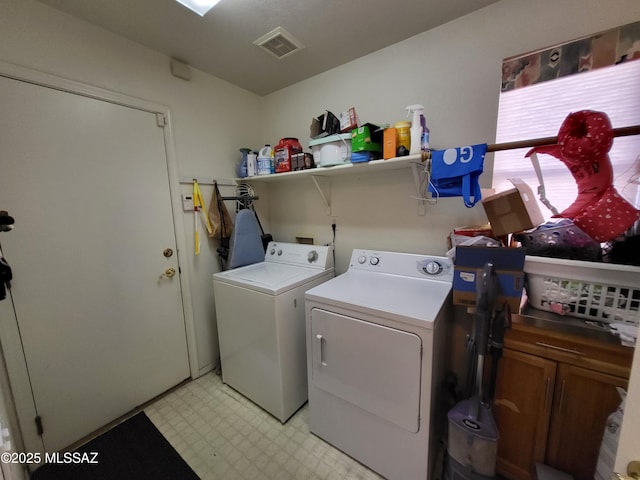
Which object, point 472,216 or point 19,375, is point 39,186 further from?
point 472,216

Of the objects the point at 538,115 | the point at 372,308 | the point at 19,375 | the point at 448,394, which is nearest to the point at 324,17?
the point at 538,115

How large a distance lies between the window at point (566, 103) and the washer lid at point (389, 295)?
0.81 m

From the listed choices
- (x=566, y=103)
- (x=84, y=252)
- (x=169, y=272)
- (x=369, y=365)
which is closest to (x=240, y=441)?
(x=369, y=365)

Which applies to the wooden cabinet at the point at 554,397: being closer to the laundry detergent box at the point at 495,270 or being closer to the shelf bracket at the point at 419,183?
the laundry detergent box at the point at 495,270

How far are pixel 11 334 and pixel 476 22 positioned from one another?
10.4 feet

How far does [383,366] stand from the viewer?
1.26 m

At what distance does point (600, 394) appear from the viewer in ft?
3.43

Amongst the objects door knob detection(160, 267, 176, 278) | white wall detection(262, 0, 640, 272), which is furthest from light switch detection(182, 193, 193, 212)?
white wall detection(262, 0, 640, 272)

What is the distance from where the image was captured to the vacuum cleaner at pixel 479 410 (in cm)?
111

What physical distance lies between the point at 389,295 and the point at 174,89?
7.12ft

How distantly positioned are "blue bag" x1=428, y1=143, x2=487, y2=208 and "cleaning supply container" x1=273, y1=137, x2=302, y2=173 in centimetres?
109

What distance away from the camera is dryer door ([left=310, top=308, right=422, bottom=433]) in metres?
1.21

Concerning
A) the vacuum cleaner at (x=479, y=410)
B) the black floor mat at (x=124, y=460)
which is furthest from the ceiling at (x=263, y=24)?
the black floor mat at (x=124, y=460)

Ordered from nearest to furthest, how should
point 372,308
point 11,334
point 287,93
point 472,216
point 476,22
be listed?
point 372,308, point 11,334, point 476,22, point 472,216, point 287,93
